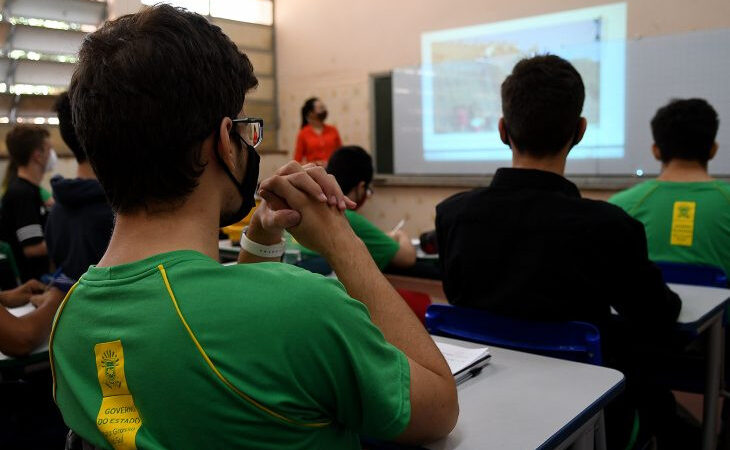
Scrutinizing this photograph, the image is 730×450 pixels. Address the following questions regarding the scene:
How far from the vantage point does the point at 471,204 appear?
1630 mm

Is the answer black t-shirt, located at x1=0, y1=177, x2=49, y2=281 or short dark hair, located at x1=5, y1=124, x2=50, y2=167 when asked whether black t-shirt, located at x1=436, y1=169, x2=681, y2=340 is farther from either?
short dark hair, located at x1=5, y1=124, x2=50, y2=167

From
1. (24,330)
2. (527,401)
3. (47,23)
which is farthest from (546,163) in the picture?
(47,23)

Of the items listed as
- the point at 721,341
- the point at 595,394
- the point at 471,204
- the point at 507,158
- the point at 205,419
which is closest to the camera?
the point at 205,419

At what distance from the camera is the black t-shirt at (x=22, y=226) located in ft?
10.5

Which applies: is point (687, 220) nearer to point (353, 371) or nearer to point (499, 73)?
point (353, 371)

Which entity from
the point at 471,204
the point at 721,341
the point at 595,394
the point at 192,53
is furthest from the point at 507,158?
the point at 192,53

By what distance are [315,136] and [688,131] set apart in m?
4.17

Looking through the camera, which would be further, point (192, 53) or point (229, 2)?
point (229, 2)

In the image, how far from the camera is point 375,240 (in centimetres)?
249

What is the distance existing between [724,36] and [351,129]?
11.2ft

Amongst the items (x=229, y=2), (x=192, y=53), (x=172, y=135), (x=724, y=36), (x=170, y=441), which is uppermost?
(x=229, y=2)

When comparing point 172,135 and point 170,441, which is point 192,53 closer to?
point 172,135

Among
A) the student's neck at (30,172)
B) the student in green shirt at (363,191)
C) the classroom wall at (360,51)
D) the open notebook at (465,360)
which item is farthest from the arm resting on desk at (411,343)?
the classroom wall at (360,51)

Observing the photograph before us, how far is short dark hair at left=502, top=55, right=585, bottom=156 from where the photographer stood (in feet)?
5.47
